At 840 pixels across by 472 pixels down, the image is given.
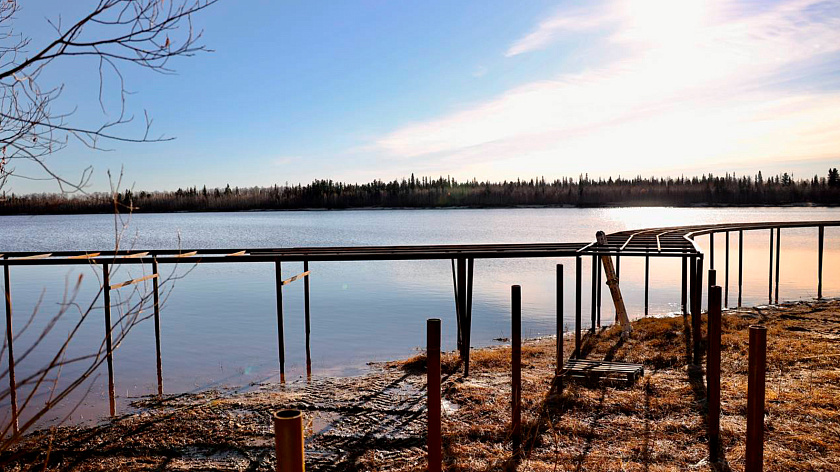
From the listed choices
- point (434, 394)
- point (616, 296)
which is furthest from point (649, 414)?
point (616, 296)

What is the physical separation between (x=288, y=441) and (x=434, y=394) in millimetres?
1995

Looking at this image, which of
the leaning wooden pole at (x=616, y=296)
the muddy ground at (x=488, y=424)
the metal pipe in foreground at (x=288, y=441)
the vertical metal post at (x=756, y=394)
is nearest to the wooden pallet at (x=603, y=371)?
the muddy ground at (x=488, y=424)

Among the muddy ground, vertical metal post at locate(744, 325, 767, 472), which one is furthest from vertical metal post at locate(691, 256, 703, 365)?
vertical metal post at locate(744, 325, 767, 472)

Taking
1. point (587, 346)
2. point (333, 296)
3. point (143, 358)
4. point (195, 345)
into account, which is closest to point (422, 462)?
point (587, 346)

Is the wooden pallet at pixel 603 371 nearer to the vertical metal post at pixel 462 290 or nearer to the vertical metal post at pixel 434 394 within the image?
the vertical metal post at pixel 462 290

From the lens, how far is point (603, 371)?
9.00 metres

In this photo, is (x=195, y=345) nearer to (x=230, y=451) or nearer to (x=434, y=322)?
(x=230, y=451)

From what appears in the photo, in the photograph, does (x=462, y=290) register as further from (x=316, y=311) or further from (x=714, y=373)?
(x=316, y=311)

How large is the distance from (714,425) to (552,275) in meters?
32.2

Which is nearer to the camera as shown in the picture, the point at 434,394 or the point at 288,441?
the point at 288,441

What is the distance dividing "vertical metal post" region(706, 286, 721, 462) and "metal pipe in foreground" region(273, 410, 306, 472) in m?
4.75

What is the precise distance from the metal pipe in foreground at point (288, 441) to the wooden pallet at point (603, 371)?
6.57m

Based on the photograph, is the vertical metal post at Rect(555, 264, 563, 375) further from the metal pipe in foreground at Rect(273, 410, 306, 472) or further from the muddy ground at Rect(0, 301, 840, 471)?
the metal pipe in foreground at Rect(273, 410, 306, 472)

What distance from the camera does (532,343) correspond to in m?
14.8
